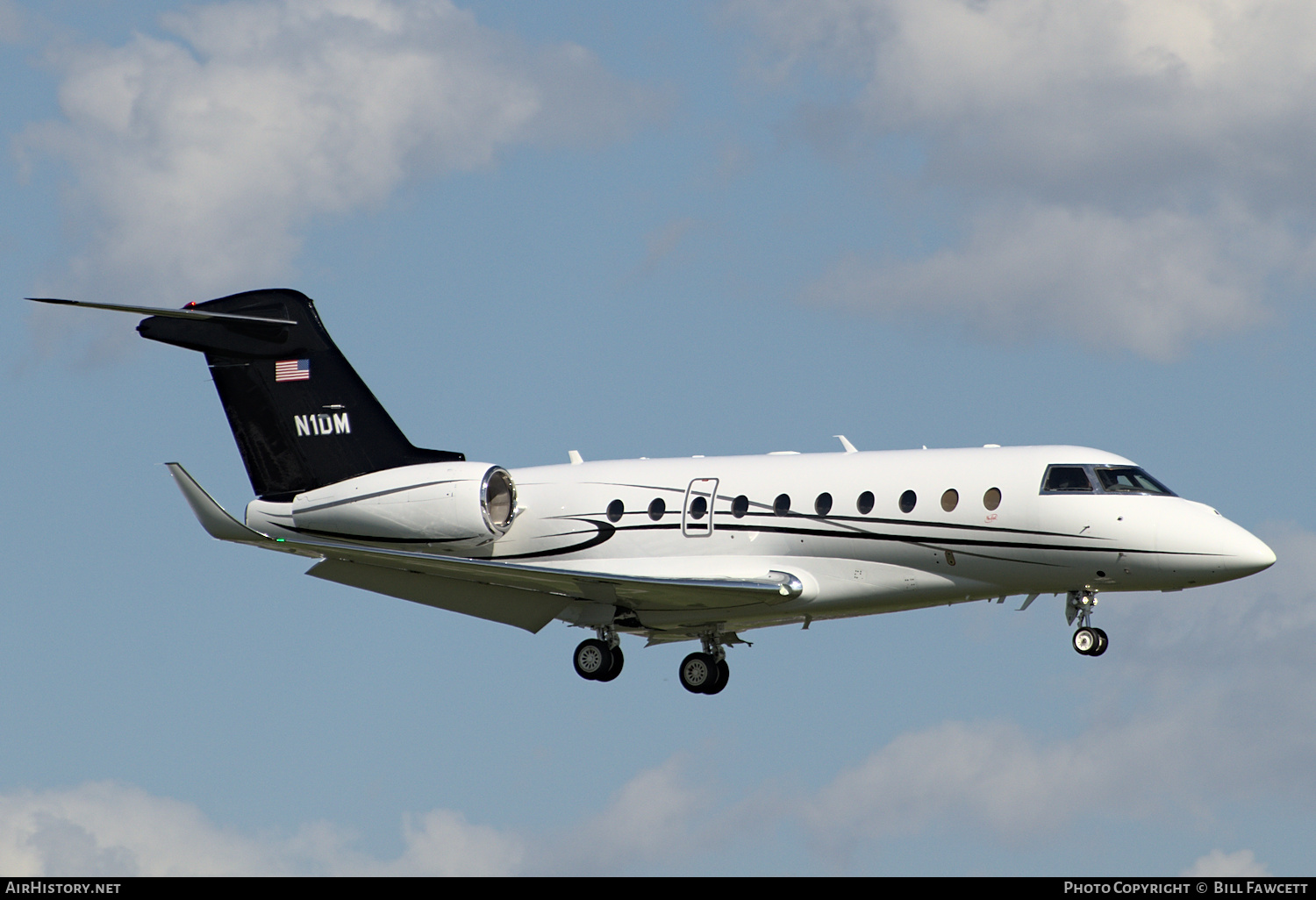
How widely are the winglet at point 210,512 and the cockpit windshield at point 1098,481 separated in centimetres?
1253

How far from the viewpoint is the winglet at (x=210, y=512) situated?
2969cm

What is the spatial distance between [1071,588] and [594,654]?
8500 millimetres

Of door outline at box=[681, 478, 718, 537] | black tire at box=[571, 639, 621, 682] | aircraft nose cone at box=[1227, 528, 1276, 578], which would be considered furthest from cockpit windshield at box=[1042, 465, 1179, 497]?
black tire at box=[571, 639, 621, 682]

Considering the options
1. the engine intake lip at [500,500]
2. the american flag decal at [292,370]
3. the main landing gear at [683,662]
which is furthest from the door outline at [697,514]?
the american flag decal at [292,370]

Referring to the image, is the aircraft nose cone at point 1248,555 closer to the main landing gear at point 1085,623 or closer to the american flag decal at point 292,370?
the main landing gear at point 1085,623

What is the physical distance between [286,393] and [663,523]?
811 cm

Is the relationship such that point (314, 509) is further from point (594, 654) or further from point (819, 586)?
point (819, 586)

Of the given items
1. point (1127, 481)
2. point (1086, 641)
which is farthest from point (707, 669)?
point (1127, 481)

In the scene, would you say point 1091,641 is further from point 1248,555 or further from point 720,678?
point 720,678

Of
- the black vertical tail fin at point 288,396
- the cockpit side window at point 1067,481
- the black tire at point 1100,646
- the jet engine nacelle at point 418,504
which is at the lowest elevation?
the black tire at point 1100,646

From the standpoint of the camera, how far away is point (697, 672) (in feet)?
110

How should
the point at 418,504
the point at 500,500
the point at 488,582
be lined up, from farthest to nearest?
the point at 500,500 → the point at 418,504 → the point at 488,582

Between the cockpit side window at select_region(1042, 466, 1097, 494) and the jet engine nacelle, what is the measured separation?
9911mm
